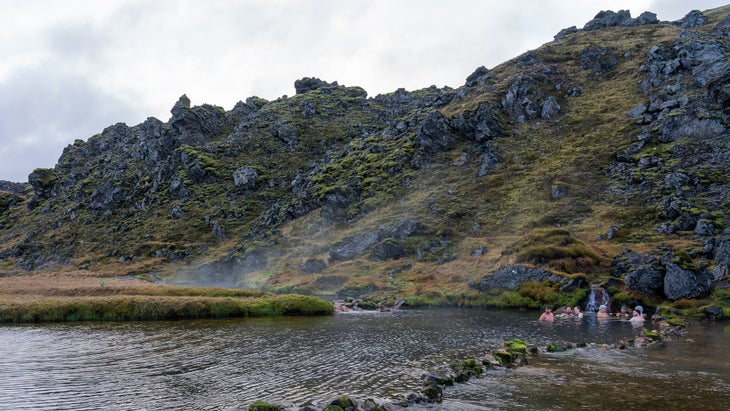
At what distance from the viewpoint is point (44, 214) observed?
184125mm

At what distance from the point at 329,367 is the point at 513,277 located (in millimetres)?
42800

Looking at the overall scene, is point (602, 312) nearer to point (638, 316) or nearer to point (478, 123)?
point (638, 316)

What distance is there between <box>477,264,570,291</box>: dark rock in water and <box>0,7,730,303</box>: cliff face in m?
0.99

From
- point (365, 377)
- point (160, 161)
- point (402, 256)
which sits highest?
point (160, 161)

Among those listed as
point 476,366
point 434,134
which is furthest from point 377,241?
point 476,366

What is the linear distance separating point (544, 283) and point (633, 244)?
18.5 meters

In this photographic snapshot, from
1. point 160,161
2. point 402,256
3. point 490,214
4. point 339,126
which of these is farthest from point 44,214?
point 490,214

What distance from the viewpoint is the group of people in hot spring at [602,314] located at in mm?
48169

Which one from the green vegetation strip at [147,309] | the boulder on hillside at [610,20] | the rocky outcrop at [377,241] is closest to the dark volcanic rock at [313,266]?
the rocky outcrop at [377,241]

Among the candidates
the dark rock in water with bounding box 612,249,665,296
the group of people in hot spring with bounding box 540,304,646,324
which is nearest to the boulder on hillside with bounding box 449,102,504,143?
the dark rock in water with bounding box 612,249,665,296

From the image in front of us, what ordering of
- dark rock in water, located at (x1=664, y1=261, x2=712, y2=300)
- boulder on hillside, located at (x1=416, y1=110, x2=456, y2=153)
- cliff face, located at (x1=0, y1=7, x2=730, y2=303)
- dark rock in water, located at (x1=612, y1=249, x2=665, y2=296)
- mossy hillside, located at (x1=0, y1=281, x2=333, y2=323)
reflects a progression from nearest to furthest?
1. mossy hillside, located at (x1=0, y1=281, x2=333, y2=323)
2. dark rock in water, located at (x1=664, y1=261, x2=712, y2=300)
3. dark rock in water, located at (x1=612, y1=249, x2=665, y2=296)
4. cliff face, located at (x1=0, y1=7, x2=730, y2=303)
5. boulder on hillside, located at (x1=416, y1=110, x2=456, y2=153)

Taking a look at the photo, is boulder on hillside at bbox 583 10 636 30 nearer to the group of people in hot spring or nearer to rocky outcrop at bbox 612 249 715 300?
rocky outcrop at bbox 612 249 715 300

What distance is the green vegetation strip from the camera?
51694 millimetres

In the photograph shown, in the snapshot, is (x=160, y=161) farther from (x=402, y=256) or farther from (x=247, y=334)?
(x=247, y=334)
